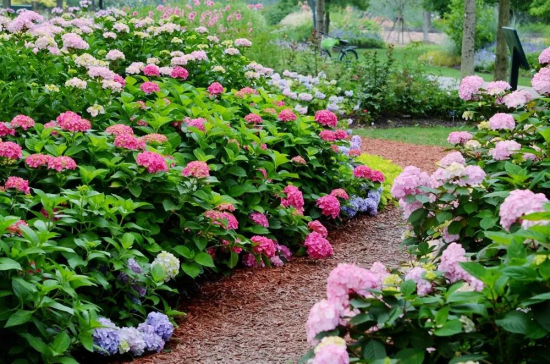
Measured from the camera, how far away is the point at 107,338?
3324mm

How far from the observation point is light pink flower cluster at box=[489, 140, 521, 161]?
129 inches

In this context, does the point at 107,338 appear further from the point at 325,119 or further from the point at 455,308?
the point at 325,119

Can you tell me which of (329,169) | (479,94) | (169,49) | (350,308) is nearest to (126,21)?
(169,49)

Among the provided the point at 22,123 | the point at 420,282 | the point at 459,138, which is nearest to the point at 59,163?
the point at 22,123

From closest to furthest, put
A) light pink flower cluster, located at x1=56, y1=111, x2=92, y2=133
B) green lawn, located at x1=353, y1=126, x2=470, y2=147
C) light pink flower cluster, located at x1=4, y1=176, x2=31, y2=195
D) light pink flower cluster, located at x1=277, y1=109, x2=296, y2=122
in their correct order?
1. light pink flower cluster, located at x1=4, y1=176, x2=31, y2=195
2. light pink flower cluster, located at x1=56, y1=111, x2=92, y2=133
3. light pink flower cluster, located at x1=277, y1=109, x2=296, y2=122
4. green lawn, located at x1=353, y1=126, x2=470, y2=147

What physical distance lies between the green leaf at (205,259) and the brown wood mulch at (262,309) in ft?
0.85

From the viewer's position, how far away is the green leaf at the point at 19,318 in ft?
9.50

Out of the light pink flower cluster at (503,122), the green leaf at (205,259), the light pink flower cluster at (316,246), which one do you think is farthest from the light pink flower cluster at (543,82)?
the green leaf at (205,259)

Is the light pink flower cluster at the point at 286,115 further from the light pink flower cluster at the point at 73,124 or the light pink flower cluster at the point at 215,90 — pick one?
the light pink flower cluster at the point at 73,124

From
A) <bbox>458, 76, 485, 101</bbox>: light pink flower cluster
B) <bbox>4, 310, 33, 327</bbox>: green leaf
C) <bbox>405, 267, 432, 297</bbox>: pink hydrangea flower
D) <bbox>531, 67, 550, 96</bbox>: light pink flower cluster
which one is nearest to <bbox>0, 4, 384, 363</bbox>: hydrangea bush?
<bbox>4, 310, 33, 327</bbox>: green leaf

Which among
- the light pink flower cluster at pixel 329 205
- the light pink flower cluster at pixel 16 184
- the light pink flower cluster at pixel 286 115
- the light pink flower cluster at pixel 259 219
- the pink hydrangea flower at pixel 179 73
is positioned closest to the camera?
the light pink flower cluster at pixel 16 184

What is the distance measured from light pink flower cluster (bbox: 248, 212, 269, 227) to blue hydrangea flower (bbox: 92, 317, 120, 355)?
4.88 ft

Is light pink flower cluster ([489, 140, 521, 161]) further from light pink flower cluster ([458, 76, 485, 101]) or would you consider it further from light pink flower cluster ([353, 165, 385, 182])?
light pink flower cluster ([353, 165, 385, 182])

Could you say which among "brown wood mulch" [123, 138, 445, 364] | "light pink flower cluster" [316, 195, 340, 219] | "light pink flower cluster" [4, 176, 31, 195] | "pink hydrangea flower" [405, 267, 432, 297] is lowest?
"brown wood mulch" [123, 138, 445, 364]
